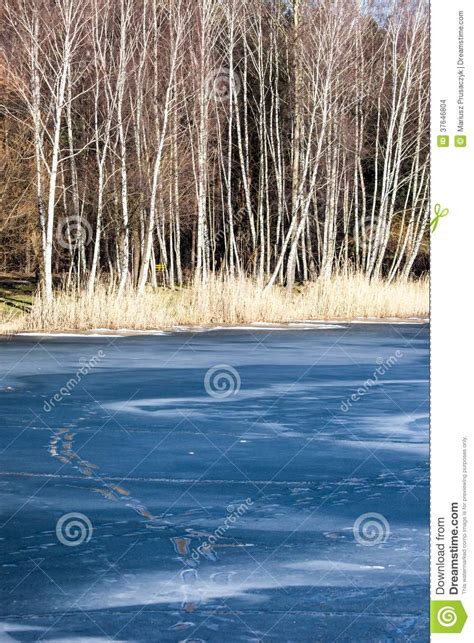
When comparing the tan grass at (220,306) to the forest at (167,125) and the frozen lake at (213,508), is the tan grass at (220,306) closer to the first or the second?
the forest at (167,125)

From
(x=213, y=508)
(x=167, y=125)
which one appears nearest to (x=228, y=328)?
(x=167, y=125)

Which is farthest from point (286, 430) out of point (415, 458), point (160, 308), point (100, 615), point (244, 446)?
point (160, 308)

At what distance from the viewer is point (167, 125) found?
29.2 metres

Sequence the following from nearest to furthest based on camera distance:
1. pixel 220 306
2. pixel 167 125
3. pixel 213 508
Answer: pixel 213 508 < pixel 220 306 < pixel 167 125

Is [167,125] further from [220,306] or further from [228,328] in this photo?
[228,328]

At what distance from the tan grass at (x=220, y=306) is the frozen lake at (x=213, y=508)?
714 cm

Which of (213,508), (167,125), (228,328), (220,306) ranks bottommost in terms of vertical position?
(213,508)

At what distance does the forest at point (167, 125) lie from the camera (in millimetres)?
24156

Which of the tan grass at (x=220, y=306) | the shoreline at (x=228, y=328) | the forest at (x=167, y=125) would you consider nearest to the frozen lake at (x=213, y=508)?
the shoreline at (x=228, y=328)

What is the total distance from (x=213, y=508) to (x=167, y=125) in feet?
77.5
